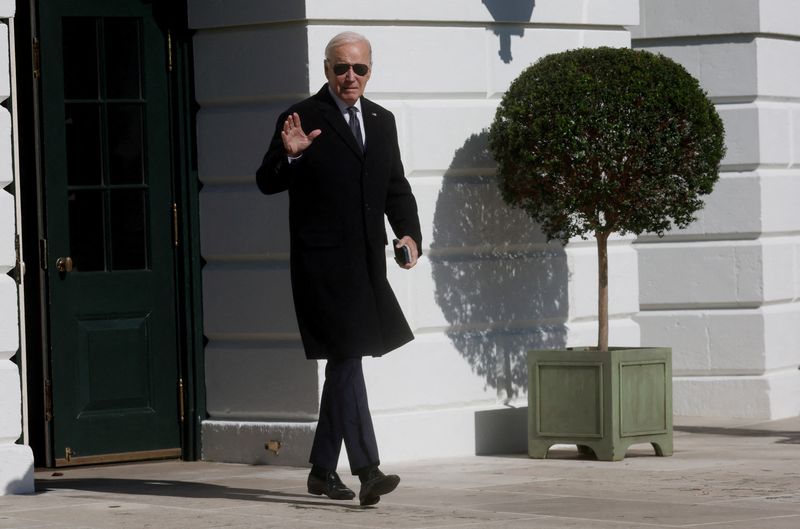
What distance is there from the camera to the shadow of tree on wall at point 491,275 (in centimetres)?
979

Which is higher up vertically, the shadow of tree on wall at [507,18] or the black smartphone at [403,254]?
the shadow of tree on wall at [507,18]

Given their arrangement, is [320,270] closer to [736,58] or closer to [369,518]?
[369,518]

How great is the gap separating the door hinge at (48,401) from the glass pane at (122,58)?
1542 millimetres

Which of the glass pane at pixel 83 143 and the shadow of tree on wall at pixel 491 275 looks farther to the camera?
the shadow of tree on wall at pixel 491 275

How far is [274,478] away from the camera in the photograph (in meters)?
8.98

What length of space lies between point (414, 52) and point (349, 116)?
5.56ft

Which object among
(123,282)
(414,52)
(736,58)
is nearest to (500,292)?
(414,52)

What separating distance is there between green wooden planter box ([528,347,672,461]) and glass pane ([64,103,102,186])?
249 centimetres

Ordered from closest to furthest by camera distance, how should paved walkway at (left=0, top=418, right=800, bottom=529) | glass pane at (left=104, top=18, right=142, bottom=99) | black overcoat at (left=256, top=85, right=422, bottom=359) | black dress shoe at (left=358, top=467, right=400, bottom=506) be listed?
paved walkway at (left=0, top=418, right=800, bottom=529), black dress shoe at (left=358, top=467, right=400, bottom=506), black overcoat at (left=256, top=85, right=422, bottom=359), glass pane at (left=104, top=18, right=142, bottom=99)

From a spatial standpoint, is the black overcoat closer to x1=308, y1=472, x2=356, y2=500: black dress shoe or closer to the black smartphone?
the black smartphone

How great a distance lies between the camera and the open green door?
944 centimetres

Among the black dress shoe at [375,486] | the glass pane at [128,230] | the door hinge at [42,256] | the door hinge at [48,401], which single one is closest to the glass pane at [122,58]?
the glass pane at [128,230]

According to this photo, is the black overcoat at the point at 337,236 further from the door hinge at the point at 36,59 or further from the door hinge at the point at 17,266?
the door hinge at the point at 36,59

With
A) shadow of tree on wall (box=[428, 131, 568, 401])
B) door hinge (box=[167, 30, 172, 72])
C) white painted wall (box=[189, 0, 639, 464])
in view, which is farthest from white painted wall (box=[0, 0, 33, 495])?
shadow of tree on wall (box=[428, 131, 568, 401])
